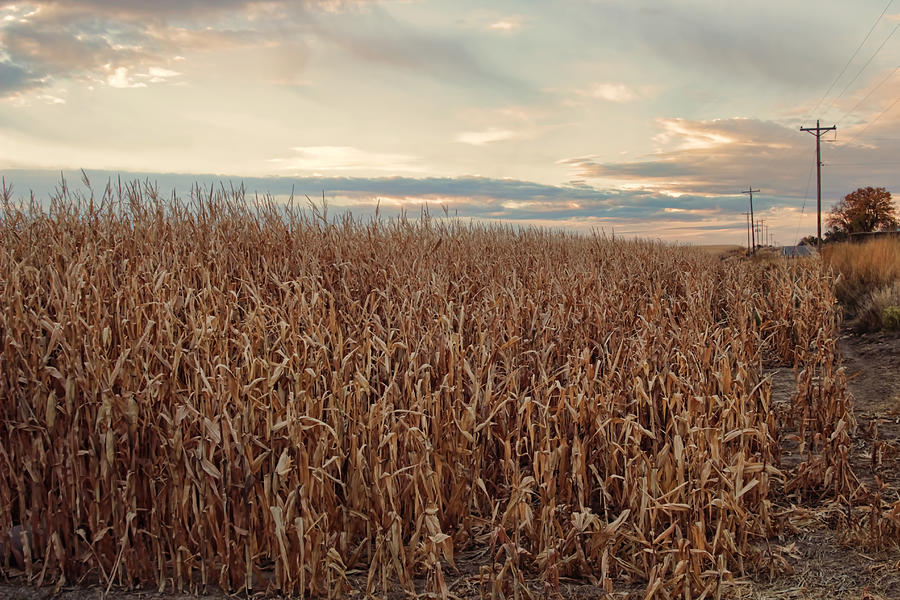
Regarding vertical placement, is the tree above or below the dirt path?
above

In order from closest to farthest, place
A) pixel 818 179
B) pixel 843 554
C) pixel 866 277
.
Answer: pixel 843 554
pixel 866 277
pixel 818 179

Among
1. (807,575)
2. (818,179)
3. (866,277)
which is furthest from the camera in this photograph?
(818,179)

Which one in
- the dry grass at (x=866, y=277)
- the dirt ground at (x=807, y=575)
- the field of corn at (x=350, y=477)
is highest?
the dry grass at (x=866, y=277)

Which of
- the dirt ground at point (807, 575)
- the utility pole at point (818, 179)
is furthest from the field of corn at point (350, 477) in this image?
the utility pole at point (818, 179)

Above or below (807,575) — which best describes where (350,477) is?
above

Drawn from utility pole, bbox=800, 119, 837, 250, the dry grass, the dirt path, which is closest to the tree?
utility pole, bbox=800, 119, 837, 250

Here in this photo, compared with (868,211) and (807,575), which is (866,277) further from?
(868,211)

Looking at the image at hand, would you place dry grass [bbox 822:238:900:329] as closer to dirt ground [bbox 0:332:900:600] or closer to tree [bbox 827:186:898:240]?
dirt ground [bbox 0:332:900:600]

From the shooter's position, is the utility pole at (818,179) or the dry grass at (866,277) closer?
the dry grass at (866,277)

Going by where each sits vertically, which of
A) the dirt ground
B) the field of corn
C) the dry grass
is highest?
the dry grass

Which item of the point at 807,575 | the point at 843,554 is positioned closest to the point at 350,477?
the point at 807,575

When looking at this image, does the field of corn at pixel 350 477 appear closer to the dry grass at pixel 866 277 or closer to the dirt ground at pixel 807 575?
the dirt ground at pixel 807 575

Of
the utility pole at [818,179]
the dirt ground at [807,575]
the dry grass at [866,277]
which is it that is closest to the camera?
the dirt ground at [807,575]

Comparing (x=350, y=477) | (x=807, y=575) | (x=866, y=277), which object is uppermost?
(x=866, y=277)
